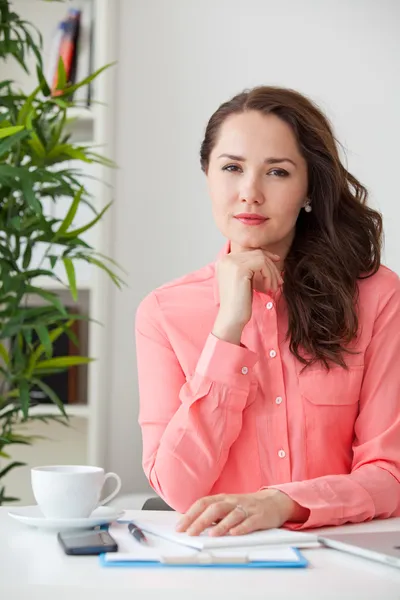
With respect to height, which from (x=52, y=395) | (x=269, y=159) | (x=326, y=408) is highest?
(x=269, y=159)

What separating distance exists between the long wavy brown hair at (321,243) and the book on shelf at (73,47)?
1.30m

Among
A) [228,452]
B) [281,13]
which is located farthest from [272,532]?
[281,13]

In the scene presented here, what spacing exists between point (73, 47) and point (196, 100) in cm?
47

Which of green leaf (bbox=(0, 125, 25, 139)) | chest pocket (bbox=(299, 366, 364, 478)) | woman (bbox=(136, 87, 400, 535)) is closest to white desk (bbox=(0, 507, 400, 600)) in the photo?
woman (bbox=(136, 87, 400, 535))

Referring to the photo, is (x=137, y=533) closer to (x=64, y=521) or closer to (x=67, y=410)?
(x=64, y=521)

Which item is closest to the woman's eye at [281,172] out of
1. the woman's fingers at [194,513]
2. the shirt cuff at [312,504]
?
the shirt cuff at [312,504]

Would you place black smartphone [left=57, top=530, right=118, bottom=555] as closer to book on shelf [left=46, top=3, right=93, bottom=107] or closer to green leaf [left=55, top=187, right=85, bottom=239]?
green leaf [left=55, top=187, right=85, bottom=239]

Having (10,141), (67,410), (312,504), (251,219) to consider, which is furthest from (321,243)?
(67,410)

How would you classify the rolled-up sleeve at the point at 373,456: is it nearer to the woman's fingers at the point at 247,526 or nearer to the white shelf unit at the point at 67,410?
the woman's fingers at the point at 247,526

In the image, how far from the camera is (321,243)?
5.85 feet

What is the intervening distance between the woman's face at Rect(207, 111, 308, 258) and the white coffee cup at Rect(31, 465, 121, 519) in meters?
0.69

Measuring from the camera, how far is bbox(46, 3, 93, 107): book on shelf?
2.98 m

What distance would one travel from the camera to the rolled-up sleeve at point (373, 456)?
49.2 inches

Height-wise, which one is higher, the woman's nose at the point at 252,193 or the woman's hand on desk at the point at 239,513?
the woman's nose at the point at 252,193
